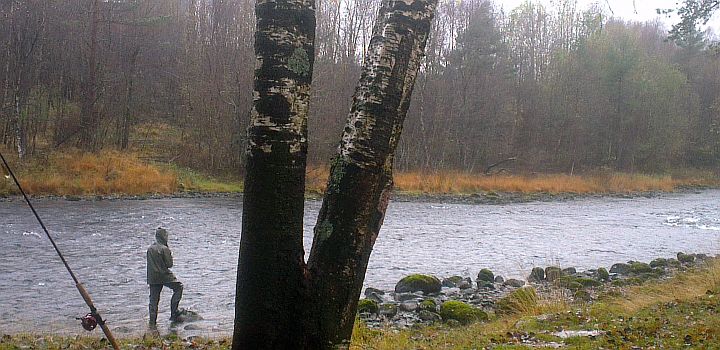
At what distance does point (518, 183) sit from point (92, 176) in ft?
79.1

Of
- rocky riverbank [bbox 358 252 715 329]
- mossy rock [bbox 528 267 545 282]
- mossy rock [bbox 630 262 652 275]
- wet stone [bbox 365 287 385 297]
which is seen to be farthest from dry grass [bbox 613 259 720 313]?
wet stone [bbox 365 287 385 297]

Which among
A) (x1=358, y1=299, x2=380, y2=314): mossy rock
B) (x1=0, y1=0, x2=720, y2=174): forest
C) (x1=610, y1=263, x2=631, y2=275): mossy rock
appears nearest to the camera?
(x1=358, y1=299, x2=380, y2=314): mossy rock

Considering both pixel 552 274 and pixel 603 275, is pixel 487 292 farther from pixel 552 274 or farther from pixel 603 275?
pixel 603 275

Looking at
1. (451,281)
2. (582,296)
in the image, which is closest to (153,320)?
(451,281)

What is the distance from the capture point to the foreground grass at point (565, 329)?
275 inches

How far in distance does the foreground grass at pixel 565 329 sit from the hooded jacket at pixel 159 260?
1.29m

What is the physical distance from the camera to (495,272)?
658 inches

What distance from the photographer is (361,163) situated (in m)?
3.51

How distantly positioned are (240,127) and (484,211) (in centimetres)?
1485

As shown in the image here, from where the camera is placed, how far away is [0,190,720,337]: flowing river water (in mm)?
12117

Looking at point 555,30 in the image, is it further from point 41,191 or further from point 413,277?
point 413,277

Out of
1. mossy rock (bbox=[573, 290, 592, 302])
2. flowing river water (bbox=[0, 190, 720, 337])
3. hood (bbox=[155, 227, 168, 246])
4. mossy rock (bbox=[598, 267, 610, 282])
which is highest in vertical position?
hood (bbox=[155, 227, 168, 246])

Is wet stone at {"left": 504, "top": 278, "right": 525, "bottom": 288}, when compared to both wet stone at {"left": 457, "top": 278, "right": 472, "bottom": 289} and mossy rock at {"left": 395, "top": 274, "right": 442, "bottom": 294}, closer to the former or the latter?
wet stone at {"left": 457, "top": 278, "right": 472, "bottom": 289}

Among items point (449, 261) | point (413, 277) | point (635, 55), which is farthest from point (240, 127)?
point (635, 55)
